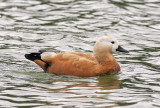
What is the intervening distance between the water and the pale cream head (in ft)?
2.32

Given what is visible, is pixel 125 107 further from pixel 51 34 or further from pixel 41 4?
pixel 41 4

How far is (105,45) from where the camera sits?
41.1 ft

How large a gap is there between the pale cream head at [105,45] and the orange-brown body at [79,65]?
0.17 meters

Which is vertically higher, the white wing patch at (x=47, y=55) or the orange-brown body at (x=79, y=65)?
the white wing patch at (x=47, y=55)

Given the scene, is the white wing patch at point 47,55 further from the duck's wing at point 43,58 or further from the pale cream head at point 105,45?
the pale cream head at point 105,45

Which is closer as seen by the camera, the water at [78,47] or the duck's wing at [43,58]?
the water at [78,47]

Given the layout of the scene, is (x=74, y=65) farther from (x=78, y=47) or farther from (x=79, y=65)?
(x=78, y=47)

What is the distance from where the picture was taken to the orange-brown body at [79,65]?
12156 mm

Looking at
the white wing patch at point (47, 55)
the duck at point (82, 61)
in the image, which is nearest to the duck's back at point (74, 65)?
the duck at point (82, 61)

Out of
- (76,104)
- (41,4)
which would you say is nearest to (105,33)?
(41,4)

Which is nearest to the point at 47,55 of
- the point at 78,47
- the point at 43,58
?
the point at 43,58

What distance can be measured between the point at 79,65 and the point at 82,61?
0.41 feet

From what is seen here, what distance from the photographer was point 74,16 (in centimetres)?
1911

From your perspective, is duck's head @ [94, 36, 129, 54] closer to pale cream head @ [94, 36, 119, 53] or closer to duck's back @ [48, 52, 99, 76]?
pale cream head @ [94, 36, 119, 53]
